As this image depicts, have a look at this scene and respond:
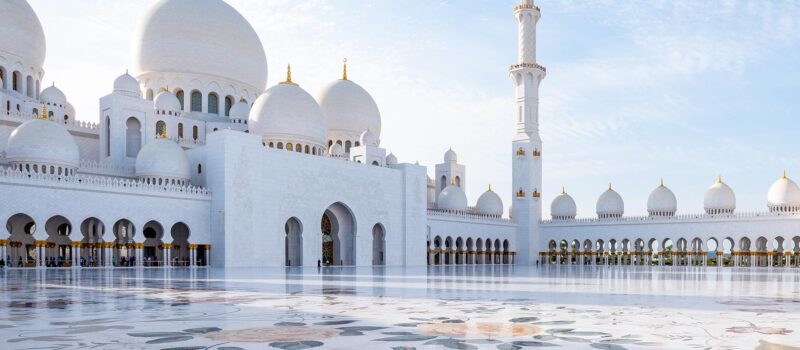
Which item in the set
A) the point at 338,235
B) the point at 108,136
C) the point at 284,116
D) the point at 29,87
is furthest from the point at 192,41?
the point at 338,235

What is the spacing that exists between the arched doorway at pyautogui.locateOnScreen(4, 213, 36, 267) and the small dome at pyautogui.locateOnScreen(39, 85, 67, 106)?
702 cm

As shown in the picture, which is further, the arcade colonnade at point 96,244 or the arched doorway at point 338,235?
the arched doorway at point 338,235

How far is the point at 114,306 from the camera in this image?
6.37m

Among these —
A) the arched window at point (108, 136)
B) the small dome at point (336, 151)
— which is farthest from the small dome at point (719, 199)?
the arched window at point (108, 136)

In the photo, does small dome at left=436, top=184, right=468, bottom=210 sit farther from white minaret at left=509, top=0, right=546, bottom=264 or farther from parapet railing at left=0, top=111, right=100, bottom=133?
parapet railing at left=0, top=111, right=100, bottom=133

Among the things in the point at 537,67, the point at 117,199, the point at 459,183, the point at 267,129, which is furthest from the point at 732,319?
the point at 459,183

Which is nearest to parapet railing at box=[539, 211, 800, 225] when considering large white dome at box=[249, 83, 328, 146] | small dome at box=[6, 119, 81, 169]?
large white dome at box=[249, 83, 328, 146]

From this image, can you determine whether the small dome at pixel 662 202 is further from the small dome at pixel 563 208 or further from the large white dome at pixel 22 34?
the large white dome at pixel 22 34

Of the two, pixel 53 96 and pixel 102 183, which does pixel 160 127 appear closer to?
pixel 53 96

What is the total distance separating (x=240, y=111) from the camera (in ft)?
99.0

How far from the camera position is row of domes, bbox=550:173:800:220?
34750 millimetres

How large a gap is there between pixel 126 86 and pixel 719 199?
28976 mm

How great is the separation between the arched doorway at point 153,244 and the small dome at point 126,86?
5433 mm

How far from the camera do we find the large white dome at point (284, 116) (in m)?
27.8
